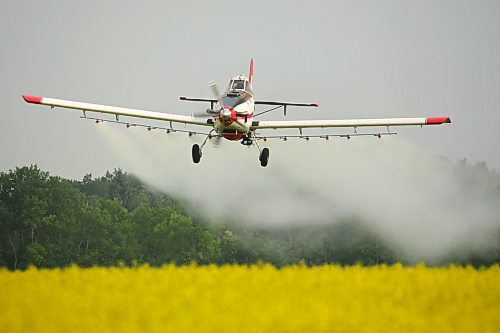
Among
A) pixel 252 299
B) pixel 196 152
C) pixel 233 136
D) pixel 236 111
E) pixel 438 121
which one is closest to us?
pixel 252 299

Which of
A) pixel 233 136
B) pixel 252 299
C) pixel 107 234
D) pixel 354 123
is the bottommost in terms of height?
pixel 252 299

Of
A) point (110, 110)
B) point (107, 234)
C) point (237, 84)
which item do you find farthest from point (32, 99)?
point (107, 234)

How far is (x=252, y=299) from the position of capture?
84.3 feet

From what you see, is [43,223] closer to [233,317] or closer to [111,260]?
[111,260]

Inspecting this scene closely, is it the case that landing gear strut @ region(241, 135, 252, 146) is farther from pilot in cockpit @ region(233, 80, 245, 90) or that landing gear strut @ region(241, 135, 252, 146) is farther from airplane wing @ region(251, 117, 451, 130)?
pilot in cockpit @ region(233, 80, 245, 90)

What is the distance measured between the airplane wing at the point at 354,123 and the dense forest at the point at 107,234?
2831 cm

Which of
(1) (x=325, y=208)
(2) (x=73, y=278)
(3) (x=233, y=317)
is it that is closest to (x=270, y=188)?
(1) (x=325, y=208)

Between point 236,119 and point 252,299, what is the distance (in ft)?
82.3

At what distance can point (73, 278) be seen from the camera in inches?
1211

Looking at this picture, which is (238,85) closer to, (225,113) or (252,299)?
(225,113)

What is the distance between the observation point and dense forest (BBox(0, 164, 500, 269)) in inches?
3684

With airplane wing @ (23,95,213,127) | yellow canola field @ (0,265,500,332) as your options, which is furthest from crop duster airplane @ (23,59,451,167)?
yellow canola field @ (0,265,500,332)

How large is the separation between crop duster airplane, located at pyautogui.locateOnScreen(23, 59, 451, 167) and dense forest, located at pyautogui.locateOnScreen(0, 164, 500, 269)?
1142 inches

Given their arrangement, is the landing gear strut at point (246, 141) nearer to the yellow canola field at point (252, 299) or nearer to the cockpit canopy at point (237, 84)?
the cockpit canopy at point (237, 84)
